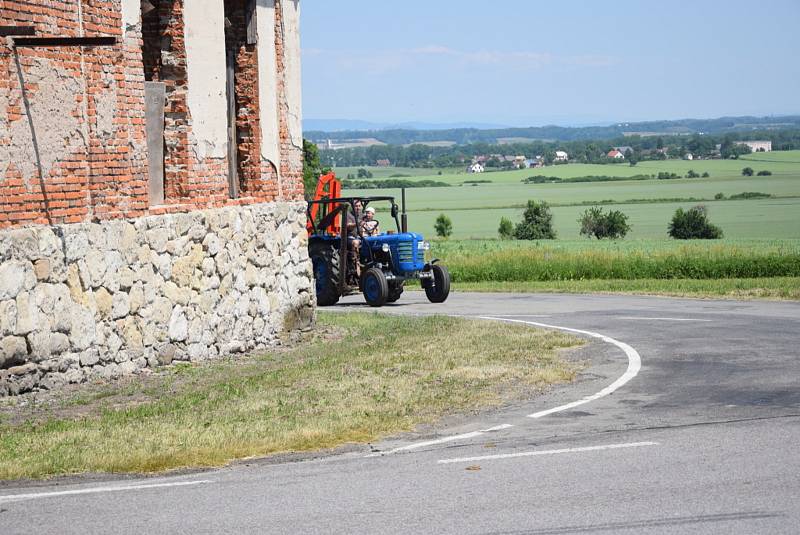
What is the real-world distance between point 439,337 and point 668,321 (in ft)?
14.9

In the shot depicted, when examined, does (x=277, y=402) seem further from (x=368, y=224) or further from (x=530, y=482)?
(x=368, y=224)

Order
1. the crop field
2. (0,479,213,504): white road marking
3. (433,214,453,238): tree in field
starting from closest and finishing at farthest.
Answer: (0,479,213,504): white road marking < the crop field < (433,214,453,238): tree in field

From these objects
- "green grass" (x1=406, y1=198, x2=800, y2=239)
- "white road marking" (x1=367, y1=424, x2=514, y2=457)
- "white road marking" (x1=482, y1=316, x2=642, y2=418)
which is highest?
"white road marking" (x1=367, y1=424, x2=514, y2=457)

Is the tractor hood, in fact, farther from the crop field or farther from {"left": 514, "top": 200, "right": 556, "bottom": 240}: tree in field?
{"left": 514, "top": 200, "right": 556, "bottom": 240}: tree in field

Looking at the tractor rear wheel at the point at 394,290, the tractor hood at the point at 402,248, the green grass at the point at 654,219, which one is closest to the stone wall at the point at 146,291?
the tractor rear wheel at the point at 394,290

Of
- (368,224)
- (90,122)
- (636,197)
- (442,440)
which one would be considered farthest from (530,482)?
(636,197)

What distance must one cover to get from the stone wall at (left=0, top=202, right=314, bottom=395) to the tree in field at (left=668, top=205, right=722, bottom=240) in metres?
62.1

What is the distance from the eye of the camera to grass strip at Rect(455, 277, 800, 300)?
2834 centimetres

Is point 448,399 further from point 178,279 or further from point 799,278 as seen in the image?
point 799,278

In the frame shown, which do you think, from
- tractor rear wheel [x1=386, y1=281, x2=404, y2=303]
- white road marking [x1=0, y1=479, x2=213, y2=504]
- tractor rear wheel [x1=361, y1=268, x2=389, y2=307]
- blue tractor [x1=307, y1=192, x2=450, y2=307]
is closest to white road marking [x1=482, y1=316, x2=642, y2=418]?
white road marking [x1=0, y1=479, x2=213, y2=504]

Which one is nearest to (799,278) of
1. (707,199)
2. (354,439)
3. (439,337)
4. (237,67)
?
(439,337)

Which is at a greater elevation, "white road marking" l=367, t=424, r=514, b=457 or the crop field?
"white road marking" l=367, t=424, r=514, b=457

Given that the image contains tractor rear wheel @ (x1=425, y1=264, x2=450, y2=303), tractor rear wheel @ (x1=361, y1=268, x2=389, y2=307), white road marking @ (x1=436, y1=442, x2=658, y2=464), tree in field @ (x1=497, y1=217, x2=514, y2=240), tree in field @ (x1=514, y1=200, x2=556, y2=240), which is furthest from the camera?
tree in field @ (x1=514, y1=200, x2=556, y2=240)

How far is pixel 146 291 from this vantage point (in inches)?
578
